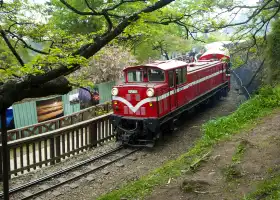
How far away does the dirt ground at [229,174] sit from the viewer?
6500 millimetres

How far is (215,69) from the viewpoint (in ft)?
64.5

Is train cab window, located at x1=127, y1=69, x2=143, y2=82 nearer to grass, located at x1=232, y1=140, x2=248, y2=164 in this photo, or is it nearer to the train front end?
the train front end

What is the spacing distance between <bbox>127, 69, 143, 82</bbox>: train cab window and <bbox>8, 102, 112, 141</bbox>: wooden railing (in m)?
4.13

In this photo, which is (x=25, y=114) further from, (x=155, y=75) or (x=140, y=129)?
(x=155, y=75)

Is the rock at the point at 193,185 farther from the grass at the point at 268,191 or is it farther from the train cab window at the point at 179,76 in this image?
the train cab window at the point at 179,76

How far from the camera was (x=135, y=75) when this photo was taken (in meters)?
13.0

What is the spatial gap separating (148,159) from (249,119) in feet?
14.7

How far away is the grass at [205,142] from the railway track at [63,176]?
1754 mm

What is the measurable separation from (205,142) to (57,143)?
512cm

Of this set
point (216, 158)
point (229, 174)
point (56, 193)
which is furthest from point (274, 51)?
point (56, 193)

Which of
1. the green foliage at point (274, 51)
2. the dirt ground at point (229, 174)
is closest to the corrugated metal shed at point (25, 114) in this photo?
the dirt ground at point (229, 174)

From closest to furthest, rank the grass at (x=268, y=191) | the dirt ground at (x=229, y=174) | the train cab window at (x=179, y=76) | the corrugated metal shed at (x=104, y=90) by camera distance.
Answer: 1. the grass at (x=268, y=191)
2. the dirt ground at (x=229, y=174)
3. the train cab window at (x=179, y=76)
4. the corrugated metal shed at (x=104, y=90)

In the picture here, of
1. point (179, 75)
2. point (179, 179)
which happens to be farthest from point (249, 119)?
point (179, 179)

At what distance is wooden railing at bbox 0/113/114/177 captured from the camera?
9711 mm
